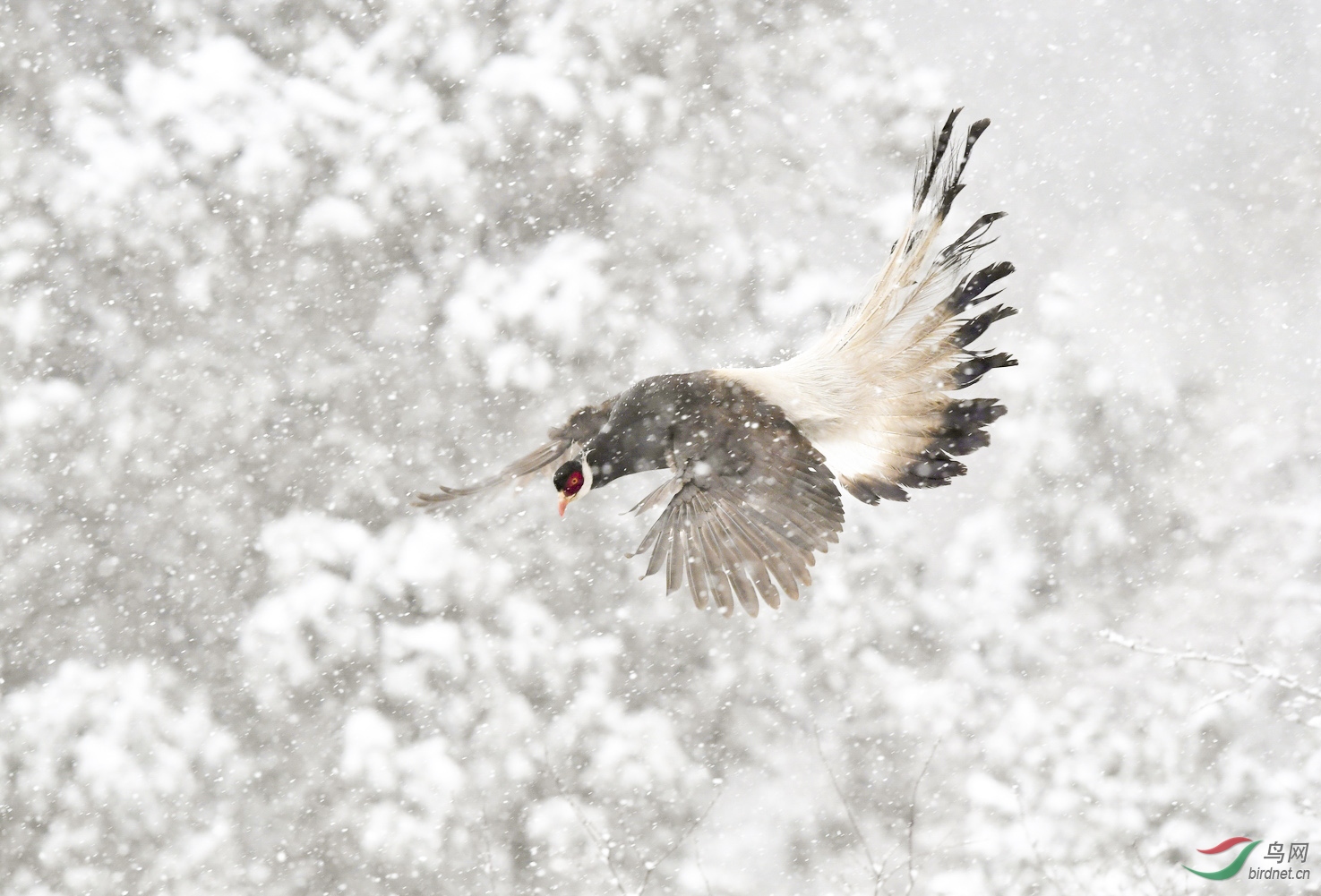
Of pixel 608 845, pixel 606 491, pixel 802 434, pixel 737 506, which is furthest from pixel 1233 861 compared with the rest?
pixel 737 506

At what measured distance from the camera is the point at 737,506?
1.99 meters

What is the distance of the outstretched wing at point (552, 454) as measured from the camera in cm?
217

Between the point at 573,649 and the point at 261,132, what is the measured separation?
3.55 meters

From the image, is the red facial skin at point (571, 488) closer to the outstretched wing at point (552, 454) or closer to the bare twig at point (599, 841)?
the outstretched wing at point (552, 454)

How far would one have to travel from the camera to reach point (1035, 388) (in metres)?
5.96

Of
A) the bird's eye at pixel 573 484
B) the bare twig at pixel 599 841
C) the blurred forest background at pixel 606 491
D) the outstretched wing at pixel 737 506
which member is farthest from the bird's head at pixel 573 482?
the blurred forest background at pixel 606 491

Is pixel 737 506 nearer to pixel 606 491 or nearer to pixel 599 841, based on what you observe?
pixel 599 841

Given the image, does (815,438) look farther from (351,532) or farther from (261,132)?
(261,132)

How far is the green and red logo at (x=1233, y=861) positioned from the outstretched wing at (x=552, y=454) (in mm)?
2996

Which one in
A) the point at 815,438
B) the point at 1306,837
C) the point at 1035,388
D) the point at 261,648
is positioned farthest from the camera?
the point at 1035,388

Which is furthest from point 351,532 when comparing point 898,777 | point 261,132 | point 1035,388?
point 1035,388

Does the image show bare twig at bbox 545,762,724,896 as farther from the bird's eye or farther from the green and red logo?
the green and red logo

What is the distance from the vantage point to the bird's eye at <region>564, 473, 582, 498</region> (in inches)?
77.0

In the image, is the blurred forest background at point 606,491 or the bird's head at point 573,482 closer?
the bird's head at point 573,482
